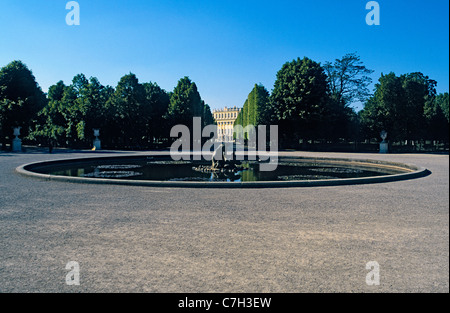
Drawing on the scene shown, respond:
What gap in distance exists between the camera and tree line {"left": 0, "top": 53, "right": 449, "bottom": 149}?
4625 cm

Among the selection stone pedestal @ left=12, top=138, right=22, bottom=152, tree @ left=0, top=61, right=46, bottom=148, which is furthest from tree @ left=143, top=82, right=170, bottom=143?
stone pedestal @ left=12, top=138, right=22, bottom=152

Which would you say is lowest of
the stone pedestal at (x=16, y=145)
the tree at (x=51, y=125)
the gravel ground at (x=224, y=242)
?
the gravel ground at (x=224, y=242)

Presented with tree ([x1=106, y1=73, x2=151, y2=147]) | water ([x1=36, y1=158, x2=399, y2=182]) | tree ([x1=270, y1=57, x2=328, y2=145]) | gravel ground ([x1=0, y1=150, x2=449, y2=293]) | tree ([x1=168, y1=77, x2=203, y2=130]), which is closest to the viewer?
gravel ground ([x1=0, y1=150, x2=449, y2=293])

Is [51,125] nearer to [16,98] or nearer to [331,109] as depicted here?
[16,98]

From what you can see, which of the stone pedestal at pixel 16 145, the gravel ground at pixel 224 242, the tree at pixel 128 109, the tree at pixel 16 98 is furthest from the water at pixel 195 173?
the tree at pixel 16 98

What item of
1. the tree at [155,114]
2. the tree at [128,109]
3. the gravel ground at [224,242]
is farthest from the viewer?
the tree at [155,114]

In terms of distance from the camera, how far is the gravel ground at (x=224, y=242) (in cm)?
382

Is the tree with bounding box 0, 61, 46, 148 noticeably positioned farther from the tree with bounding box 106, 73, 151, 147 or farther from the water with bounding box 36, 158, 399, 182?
the water with bounding box 36, 158, 399, 182

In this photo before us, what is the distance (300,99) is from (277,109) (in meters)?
4.14

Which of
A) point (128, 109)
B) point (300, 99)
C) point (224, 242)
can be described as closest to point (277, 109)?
point (300, 99)

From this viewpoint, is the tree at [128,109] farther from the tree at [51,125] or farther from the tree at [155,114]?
the tree at [51,125]

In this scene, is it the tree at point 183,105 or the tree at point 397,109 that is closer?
the tree at point 397,109

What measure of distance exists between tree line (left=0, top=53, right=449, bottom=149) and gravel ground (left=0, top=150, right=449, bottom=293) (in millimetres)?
39031
